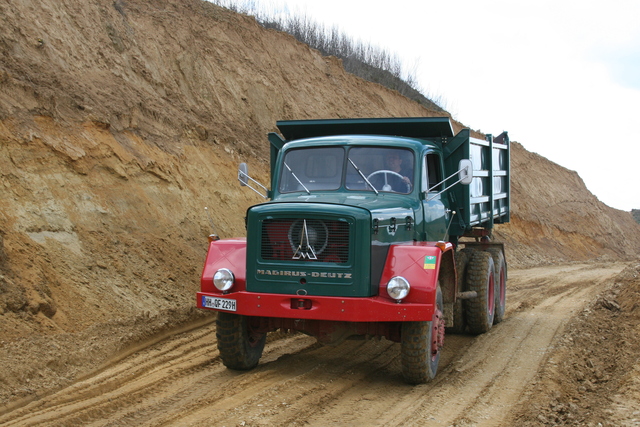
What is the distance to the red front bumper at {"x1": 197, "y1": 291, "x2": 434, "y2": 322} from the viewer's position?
625cm

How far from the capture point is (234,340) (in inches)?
276

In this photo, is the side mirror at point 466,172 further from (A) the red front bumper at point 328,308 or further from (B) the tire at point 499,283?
(B) the tire at point 499,283

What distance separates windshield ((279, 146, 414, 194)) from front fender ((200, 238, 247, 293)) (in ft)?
3.69

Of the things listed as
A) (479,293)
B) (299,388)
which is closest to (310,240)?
(299,388)

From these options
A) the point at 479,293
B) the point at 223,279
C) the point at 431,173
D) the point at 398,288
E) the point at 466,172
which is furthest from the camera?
the point at 479,293

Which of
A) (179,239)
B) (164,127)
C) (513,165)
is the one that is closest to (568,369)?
(179,239)

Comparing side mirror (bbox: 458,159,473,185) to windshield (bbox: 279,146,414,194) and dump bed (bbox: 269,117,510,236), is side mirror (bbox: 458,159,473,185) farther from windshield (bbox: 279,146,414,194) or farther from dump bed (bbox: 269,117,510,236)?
dump bed (bbox: 269,117,510,236)

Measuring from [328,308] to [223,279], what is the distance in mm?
1226

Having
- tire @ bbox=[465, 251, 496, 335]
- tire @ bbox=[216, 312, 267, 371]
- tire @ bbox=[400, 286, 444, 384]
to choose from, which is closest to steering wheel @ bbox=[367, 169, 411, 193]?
tire @ bbox=[400, 286, 444, 384]

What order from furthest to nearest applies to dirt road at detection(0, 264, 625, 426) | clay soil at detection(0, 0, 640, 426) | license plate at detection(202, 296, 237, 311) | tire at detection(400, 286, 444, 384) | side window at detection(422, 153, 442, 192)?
side window at detection(422, 153, 442, 192), license plate at detection(202, 296, 237, 311), tire at detection(400, 286, 444, 384), clay soil at detection(0, 0, 640, 426), dirt road at detection(0, 264, 625, 426)

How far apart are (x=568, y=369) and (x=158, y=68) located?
13277mm

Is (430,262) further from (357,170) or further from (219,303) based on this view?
(219,303)

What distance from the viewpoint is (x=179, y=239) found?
12180 mm

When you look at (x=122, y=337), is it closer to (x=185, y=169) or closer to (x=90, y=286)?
(x=90, y=286)
